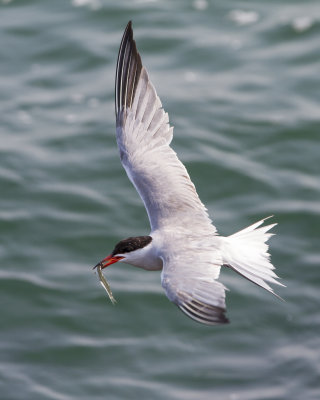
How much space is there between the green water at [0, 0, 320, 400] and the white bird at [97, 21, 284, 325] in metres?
2.96

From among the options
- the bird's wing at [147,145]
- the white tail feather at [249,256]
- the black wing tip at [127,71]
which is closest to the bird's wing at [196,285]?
the white tail feather at [249,256]

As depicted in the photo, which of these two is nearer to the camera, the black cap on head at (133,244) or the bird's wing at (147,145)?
the black cap on head at (133,244)

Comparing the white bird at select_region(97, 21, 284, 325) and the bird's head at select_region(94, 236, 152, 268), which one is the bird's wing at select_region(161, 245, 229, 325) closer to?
the white bird at select_region(97, 21, 284, 325)

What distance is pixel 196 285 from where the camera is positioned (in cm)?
568

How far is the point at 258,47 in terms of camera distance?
14.5m

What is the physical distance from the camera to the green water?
31.4 feet

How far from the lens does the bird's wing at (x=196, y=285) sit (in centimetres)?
536

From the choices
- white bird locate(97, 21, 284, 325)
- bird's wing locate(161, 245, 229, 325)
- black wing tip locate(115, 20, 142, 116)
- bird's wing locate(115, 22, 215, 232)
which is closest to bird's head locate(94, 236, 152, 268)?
white bird locate(97, 21, 284, 325)

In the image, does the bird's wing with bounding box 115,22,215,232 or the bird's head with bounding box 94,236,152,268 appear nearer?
the bird's head with bounding box 94,236,152,268

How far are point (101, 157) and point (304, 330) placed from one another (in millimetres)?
A: 3941

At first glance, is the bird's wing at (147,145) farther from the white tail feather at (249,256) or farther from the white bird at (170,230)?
the white tail feather at (249,256)

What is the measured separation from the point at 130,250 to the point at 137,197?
5.39 metres

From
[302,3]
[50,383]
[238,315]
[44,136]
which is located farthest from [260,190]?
[302,3]

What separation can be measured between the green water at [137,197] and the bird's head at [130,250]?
3.16 metres
